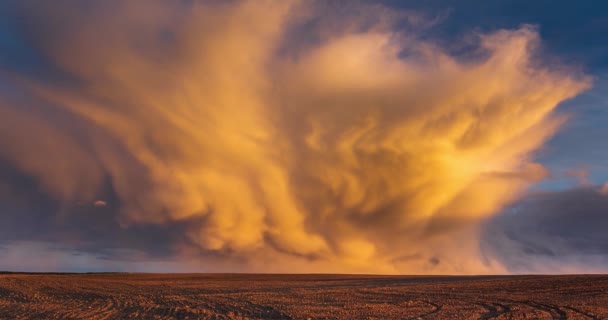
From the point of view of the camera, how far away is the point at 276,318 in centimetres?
3606

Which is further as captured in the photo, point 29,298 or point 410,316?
point 29,298

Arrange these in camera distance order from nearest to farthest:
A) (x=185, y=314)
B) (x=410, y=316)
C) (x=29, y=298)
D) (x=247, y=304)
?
(x=410, y=316), (x=185, y=314), (x=247, y=304), (x=29, y=298)

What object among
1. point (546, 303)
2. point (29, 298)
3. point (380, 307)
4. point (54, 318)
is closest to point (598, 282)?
point (546, 303)

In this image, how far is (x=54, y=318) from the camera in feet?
124

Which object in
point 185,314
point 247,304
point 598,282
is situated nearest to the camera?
point 185,314

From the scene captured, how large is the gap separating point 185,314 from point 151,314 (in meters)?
2.60

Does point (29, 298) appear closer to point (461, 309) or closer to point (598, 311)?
point (461, 309)

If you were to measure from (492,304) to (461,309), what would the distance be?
5.20m

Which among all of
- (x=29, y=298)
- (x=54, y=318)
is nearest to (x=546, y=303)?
(x=54, y=318)

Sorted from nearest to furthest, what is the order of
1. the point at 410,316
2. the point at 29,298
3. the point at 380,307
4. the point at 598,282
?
the point at 410,316 → the point at 380,307 → the point at 29,298 → the point at 598,282

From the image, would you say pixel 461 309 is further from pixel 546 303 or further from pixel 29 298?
pixel 29 298

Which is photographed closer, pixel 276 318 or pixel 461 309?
pixel 276 318

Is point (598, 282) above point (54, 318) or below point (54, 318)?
above

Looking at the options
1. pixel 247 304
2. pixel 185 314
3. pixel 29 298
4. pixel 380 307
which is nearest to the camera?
pixel 185 314
